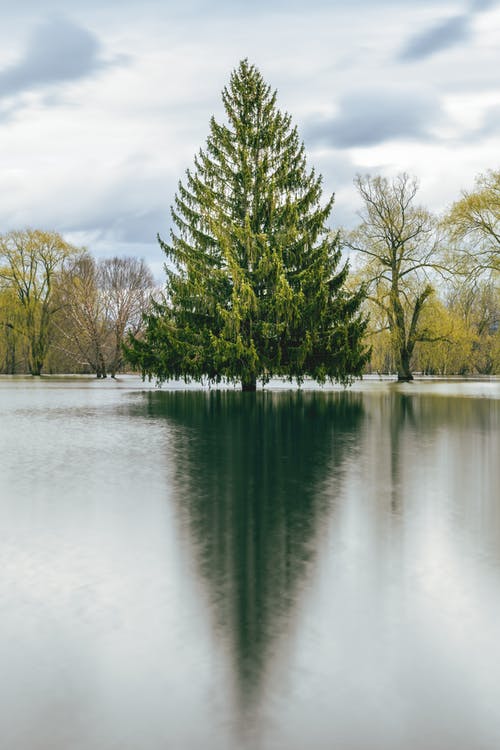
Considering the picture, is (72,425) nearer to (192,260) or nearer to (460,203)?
(192,260)

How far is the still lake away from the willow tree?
2213 cm

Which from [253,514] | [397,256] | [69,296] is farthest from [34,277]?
[253,514]

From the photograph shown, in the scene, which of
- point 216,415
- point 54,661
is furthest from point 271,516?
point 216,415

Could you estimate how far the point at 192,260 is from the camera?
34.9 meters

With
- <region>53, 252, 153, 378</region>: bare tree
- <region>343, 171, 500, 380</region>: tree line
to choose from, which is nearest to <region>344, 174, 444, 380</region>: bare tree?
<region>343, 171, 500, 380</region>: tree line

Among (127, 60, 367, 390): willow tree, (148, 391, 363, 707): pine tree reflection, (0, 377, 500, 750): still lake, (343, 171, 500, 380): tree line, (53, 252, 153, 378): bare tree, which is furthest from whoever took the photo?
(53, 252, 153, 378): bare tree

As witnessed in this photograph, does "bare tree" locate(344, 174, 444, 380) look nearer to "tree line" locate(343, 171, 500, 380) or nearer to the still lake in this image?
"tree line" locate(343, 171, 500, 380)

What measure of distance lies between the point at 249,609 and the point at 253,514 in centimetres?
298

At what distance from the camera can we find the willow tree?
3253 centimetres

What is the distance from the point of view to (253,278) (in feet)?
112

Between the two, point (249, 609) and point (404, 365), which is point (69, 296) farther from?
point (249, 609)

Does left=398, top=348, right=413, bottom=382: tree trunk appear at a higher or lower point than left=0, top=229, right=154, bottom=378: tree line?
lower

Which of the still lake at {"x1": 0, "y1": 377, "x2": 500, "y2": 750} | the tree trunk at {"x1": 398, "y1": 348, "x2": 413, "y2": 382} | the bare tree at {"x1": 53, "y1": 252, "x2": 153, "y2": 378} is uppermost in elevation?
the bare tree at {"x1": 53, "y1": 252, "x2": 153, "y2": 378}

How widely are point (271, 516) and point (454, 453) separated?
20.1 feet
